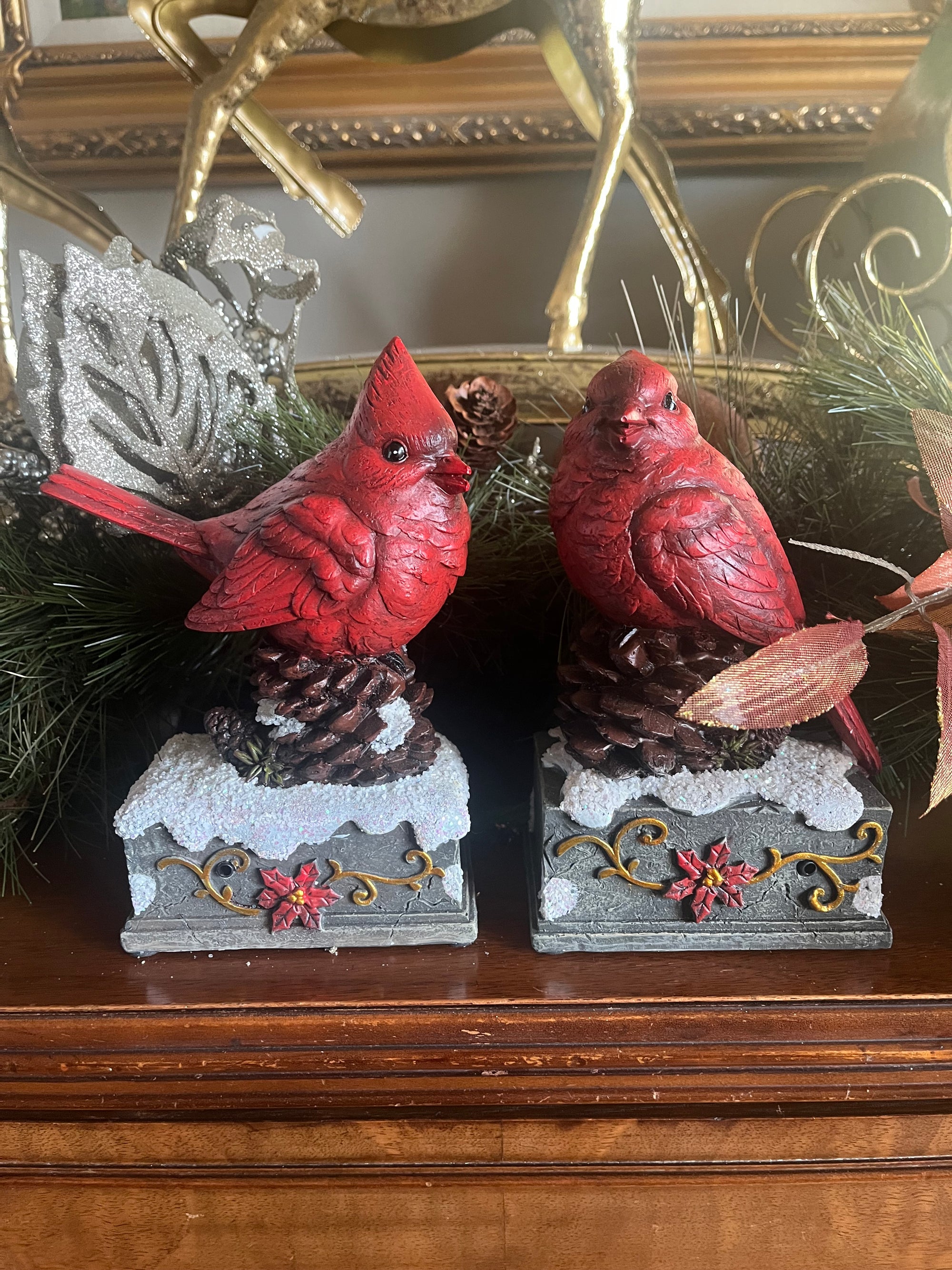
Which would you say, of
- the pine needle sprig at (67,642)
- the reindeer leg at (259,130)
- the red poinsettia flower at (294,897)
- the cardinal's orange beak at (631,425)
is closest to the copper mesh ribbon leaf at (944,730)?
the cardinal's orange beak at (631,425)

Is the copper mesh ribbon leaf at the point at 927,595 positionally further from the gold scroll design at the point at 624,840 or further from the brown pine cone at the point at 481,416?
the brown pine cone at the point at 481,416

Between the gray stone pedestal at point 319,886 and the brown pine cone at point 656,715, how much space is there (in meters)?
0.08

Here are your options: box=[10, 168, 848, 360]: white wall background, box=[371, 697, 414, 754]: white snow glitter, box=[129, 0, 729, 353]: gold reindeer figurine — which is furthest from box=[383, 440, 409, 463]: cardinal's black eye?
box=[10, 168, 848, 360]: white wall background

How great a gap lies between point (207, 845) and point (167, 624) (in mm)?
145

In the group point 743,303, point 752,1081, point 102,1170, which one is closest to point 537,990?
point 752,1081

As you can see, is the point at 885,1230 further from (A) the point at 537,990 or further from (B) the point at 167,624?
(B) the point at 167,624

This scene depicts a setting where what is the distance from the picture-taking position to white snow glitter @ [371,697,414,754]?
1.33 feet

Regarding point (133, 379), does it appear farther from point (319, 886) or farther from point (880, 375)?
point (880, 375)

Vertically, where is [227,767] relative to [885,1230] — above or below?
above

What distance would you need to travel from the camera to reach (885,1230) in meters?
0.38

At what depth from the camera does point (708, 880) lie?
1.30ft

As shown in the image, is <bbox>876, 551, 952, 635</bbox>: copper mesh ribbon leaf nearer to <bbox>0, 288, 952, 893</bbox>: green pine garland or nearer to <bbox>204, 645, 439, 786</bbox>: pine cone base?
<bbox>0, 288, 952, 893</bbox>: green pine garland

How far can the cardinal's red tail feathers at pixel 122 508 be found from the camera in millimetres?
385

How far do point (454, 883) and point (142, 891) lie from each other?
5.4 inches
